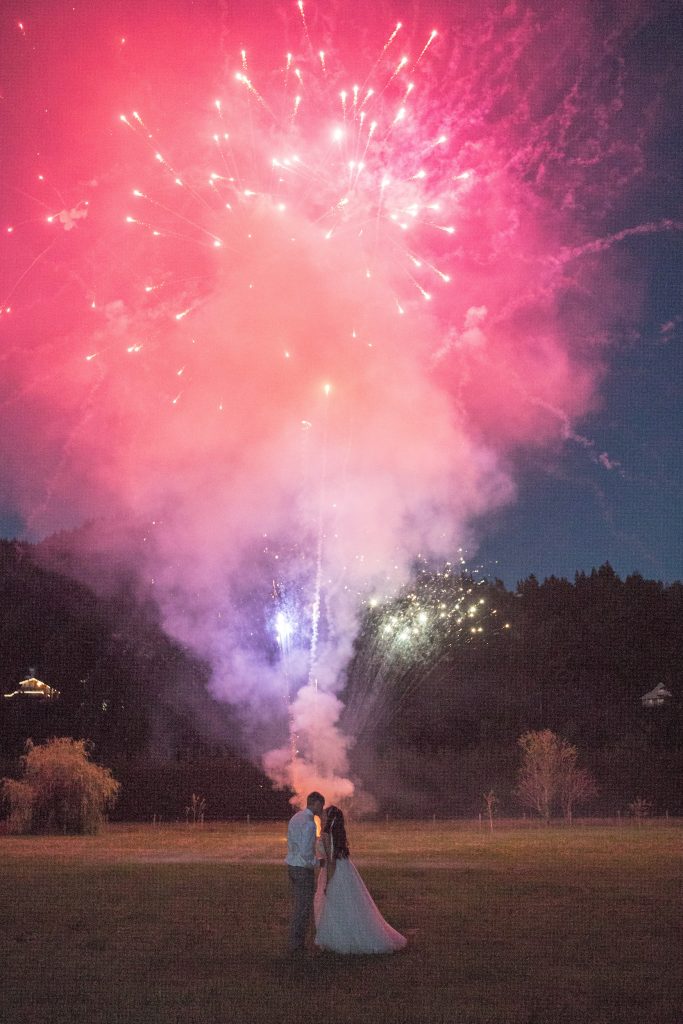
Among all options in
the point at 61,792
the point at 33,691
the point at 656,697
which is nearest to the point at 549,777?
the point at 61,792

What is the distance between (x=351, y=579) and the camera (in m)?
30.6

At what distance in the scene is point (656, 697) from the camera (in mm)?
61312

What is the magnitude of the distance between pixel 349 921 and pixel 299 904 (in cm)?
56

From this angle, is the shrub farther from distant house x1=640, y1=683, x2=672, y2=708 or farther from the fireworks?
distant house x1=640, y1=683, x2=672, y2=708

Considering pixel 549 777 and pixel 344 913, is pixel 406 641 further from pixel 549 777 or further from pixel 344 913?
pixel 344 913

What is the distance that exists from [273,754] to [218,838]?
7138 mm

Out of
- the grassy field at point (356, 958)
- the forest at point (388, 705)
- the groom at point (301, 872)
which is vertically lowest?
the grassy field at point (356, 958)

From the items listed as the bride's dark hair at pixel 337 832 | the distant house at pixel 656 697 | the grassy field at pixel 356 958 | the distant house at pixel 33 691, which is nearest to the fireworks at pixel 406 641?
the distant house at pixel 656 697

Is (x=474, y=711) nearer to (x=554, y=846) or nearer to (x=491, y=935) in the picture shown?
(x=554, y=846)

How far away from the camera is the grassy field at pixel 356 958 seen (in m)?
8.12

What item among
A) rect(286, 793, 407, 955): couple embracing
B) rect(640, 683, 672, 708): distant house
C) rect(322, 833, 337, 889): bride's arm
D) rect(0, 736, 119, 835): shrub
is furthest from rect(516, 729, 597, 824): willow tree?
rect(322, 833, 337, 889): bride's arm

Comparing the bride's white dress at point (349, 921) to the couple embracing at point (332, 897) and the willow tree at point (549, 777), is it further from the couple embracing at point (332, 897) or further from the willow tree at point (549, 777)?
the willow tree at point (549, 777)

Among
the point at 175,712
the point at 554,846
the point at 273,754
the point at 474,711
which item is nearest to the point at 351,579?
the point at 554,846

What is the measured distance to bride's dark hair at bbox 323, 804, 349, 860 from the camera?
10703mm
